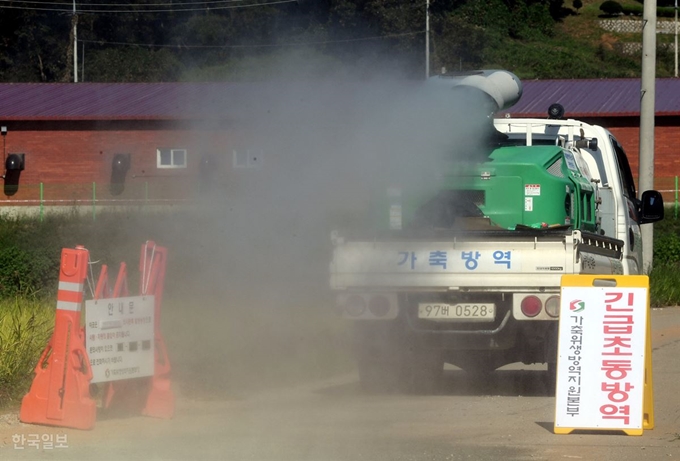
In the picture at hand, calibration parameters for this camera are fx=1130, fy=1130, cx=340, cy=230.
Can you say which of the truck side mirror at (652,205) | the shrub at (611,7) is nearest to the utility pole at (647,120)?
the truck side mirror at (652,205)

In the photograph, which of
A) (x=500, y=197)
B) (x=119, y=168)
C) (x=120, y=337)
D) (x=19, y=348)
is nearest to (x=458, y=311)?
(x=500, y=197)

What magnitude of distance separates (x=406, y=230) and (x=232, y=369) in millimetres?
2907

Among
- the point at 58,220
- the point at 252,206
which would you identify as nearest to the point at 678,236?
the point at 58,220

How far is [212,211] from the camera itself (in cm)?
1503

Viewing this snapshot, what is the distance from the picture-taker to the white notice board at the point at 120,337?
28.7 feet

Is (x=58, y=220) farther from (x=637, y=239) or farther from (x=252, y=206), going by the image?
(x=637, y=239)

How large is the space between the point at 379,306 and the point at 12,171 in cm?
2965

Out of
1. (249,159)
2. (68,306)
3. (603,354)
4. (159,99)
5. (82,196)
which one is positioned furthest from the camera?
(159,99)

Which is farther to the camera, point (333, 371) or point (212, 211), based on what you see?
point (212, 211)

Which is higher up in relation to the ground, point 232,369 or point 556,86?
point 556,86

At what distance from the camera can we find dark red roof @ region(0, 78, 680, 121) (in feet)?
117

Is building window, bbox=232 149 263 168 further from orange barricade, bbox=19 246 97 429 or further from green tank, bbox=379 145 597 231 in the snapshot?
orange barricade, bbox=19 246 97 429

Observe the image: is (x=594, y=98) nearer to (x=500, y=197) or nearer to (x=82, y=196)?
(x=82, y=196)

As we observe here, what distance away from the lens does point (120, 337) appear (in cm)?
899
